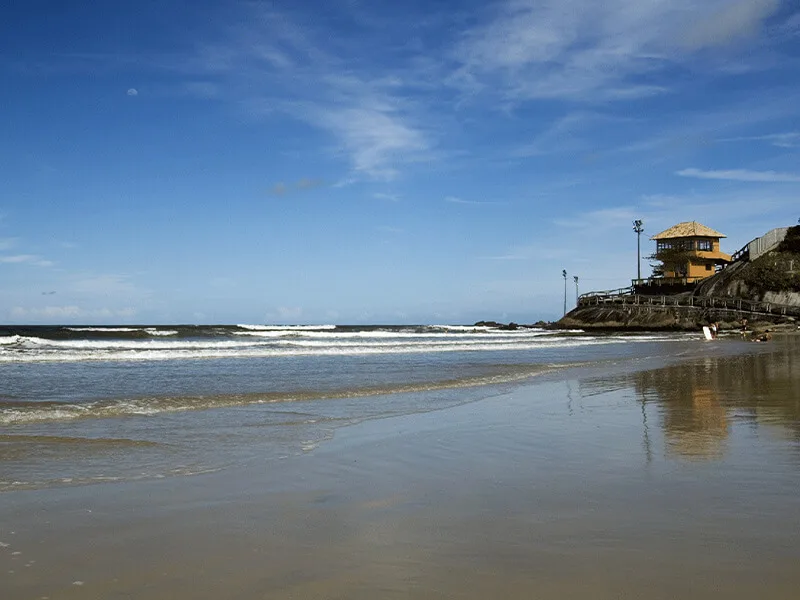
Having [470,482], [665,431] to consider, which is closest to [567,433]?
[665,431]

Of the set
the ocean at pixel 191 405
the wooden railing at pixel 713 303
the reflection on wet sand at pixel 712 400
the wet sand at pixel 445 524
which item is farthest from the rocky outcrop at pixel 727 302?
the wet sand at pixel 445 524

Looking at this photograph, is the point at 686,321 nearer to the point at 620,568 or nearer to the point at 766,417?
the point at 766,417

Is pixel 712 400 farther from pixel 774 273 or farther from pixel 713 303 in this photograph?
pixel 774 273

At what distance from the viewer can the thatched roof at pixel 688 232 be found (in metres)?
77.9

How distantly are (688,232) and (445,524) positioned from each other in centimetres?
8138

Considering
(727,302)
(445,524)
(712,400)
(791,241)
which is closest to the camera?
(445,524)

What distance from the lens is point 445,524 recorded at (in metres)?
4.55

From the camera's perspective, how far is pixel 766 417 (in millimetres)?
9320

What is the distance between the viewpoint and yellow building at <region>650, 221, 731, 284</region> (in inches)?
3054

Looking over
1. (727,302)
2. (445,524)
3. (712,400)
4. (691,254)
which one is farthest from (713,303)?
(445,524)

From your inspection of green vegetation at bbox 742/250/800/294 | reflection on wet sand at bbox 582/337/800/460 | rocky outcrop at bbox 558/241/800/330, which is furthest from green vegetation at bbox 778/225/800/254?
reflection on wet sand at bbox 582/337/800/460

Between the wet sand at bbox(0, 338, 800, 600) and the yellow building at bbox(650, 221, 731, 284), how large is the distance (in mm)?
75432

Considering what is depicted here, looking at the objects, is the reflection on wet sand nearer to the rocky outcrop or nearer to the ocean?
the ocean

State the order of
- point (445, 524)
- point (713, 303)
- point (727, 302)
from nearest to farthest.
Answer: point (445, 524) → point (727, 302) → point (713, 303)
